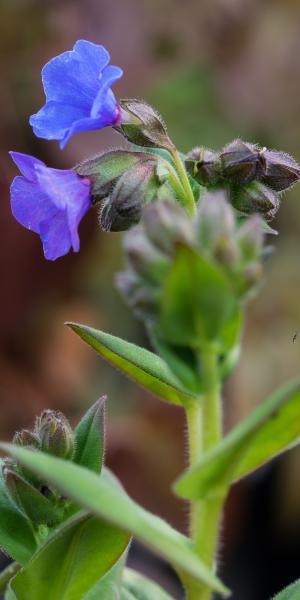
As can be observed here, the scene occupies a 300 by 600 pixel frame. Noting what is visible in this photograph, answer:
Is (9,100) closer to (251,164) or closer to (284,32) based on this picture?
(284,32)

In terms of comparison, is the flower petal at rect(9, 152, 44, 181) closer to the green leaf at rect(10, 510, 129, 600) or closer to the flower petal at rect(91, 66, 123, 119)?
the flower petal at rect(91, 66, 123, 119)

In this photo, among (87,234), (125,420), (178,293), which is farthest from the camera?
(87,234)

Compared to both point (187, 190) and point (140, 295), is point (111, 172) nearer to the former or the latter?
point (187, 190)

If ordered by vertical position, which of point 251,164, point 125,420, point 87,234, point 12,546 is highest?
point 251,164

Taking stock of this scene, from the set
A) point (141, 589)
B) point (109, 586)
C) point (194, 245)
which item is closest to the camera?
point (194, 245)

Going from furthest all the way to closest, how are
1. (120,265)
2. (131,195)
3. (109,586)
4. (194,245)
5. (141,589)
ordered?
(120,265), (141,589), (109,586), (131,195), (194,245)

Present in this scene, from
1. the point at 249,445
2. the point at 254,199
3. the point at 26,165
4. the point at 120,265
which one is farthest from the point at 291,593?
the point at 120,265

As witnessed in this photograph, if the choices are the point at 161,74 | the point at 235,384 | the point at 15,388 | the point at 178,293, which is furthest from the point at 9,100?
the point at 178,293
